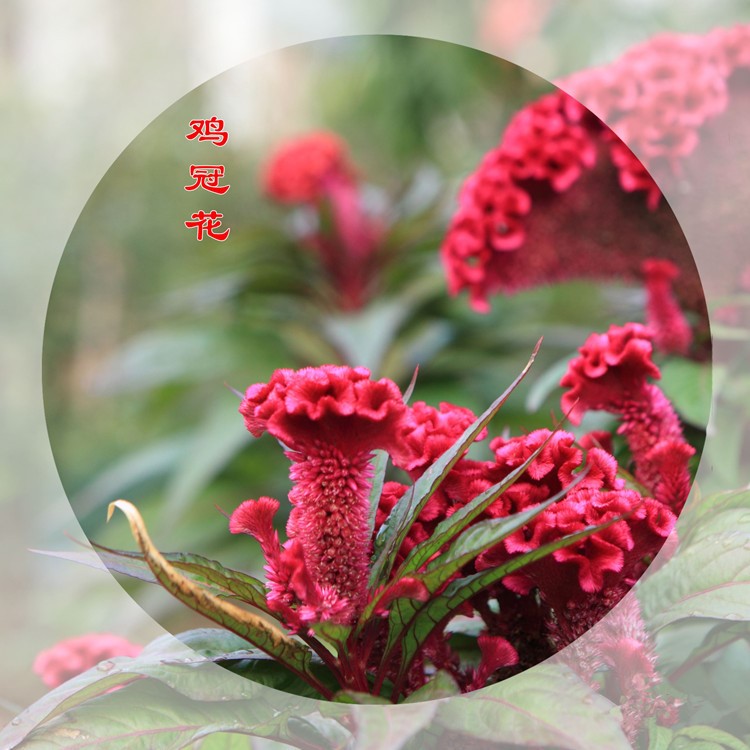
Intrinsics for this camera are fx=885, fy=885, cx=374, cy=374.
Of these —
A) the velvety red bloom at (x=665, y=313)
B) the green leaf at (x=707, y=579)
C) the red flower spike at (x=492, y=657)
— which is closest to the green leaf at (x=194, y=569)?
the red flower spike at (x=492, y=657)

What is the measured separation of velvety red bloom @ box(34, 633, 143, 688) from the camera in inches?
24.2

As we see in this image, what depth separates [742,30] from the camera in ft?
2.49

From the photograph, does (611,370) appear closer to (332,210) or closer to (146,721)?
(146,721)

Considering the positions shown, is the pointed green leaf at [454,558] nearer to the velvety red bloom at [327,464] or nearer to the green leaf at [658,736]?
the velvety red bloom at [327,464]

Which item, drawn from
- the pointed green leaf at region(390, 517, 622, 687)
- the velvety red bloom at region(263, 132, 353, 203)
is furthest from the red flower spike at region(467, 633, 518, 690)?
the velvety red bloom at region(263, 132, 353, 203)

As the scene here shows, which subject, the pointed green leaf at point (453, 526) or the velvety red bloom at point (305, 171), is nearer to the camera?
the pointed green leaf at point (453, 526)

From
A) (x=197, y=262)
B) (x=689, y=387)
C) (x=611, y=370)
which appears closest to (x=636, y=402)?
(x=611, y=370)

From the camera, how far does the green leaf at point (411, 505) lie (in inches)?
16.3

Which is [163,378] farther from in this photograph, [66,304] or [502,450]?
[66,304]

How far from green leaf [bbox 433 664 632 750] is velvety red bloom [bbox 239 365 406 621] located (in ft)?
0.25

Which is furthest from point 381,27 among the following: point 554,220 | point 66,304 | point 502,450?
point 502,450

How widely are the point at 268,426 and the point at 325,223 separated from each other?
4.69 feet

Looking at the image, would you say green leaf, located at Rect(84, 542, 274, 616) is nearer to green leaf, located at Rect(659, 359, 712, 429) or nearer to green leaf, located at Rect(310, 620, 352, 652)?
green leaf, located at Rect(310, 620, 352, 652)

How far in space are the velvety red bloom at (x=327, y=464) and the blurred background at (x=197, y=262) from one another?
0.19 meters
